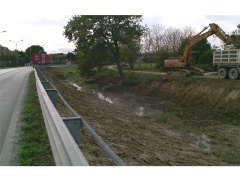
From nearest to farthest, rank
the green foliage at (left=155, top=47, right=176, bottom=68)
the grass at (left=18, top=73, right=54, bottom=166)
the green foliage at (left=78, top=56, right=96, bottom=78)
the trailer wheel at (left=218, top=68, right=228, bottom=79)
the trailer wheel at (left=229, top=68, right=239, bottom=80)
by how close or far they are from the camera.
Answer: the grass at (left=18, top=73, right=54, bottom=166) < the trailer wheel at (left=229, top=68, right=239, bottom=80) < the trailer wheel at (left=218, top=68, right=228, bottom=79) < the green foliage at (left=78, top=56, right=96, bottom=78) < the green foliage at (left=155, top=47, right=176, bottom=68)

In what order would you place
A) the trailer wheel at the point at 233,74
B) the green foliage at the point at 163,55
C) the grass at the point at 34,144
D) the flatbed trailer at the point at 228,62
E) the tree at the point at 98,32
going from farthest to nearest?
the green foliage at the point at 163,55 → the tree at the point at 98,32 → the trailer wheel at the point at 233,74 → the flatbed trailer at the point at 228,62 → the grass at the point at 34,144

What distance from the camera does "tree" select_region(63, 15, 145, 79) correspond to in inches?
986

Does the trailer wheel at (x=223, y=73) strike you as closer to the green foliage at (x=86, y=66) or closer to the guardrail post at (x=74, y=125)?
the green foliage at (x=86, y=66)

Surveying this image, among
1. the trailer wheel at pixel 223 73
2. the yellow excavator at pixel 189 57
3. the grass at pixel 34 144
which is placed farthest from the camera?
the yellow excavator at pixel 189 57

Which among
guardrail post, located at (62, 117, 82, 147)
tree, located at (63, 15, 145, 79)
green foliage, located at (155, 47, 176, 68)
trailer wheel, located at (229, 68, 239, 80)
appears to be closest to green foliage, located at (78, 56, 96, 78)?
tree, located at (63, 15, 145, 79)

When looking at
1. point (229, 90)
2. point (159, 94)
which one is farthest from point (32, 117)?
point (159, 94)

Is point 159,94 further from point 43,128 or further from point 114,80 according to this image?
point 43,128

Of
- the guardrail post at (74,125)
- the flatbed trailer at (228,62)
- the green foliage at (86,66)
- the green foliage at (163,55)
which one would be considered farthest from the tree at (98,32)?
the guardrail post at (74,125)

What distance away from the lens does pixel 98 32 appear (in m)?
25.8

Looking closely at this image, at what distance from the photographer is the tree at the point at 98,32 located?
25.0m

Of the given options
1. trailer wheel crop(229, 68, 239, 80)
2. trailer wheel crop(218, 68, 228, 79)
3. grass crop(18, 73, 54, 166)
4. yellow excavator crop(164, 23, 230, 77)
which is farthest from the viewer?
yellow excavator crop(164, 23, 230, 77)

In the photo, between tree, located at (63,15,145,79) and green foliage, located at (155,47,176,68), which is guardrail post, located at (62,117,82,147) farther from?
green foliage, located at (155,47,176,68)

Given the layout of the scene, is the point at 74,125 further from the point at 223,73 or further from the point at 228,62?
the point at 223,73

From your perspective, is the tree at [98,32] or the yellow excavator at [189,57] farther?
the tree at [98,32]
